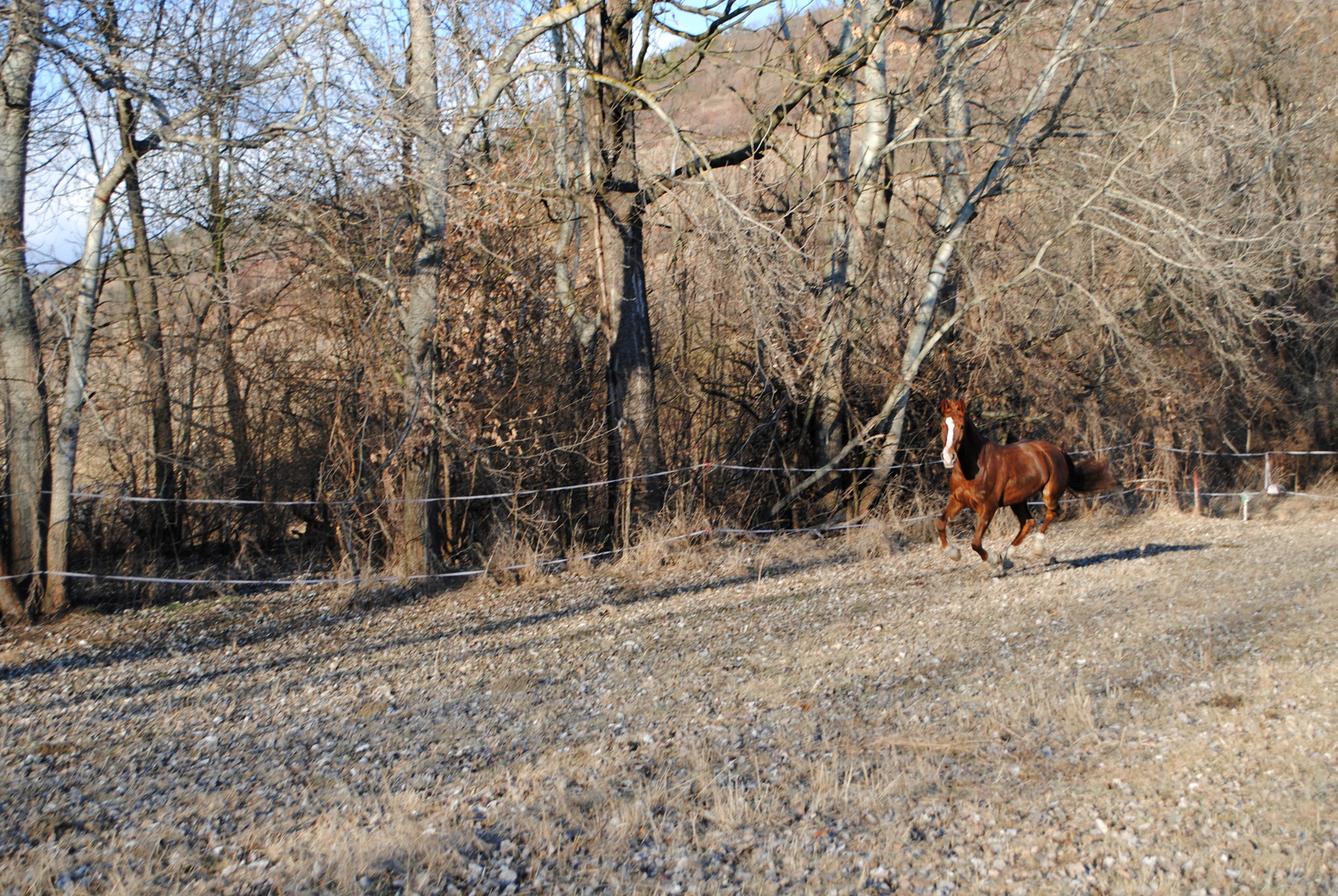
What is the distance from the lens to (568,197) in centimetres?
1316

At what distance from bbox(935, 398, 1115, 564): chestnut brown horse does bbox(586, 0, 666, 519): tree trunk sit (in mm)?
4293

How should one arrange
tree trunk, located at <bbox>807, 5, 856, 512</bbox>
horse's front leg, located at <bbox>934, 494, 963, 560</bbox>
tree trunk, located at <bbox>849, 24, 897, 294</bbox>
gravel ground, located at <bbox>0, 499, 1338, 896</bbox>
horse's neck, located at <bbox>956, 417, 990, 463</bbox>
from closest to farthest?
1. gravel ground, located at <bbox>0, 499, 1338, 896</bbox>
2. horse's neck, located at <bbox>956, 417, 990, 463</bbox>
3. horse's front leg, located at <bbox>934, 494, 963, 560</bbox>
4. tree trunk, located at <bbox>807, 5, 856, 512</bbox>
5. tree trunk, located at <bbox>849, 24, 897, 294</bbox>

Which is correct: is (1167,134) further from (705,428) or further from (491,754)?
(491,754)

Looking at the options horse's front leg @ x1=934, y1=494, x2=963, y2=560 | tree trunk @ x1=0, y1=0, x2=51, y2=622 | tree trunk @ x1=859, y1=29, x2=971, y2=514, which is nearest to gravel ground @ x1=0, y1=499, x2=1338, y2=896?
horse's front leg @ x1=934, y1=494, x2=963, y2=560

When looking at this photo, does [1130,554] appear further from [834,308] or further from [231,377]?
[231,377]

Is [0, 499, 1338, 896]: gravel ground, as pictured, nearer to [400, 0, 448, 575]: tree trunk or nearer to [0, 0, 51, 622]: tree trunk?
[0, 0, 51, 622]: tree trunk

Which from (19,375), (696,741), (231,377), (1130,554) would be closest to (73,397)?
(19,375)

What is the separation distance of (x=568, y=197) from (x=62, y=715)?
26.9 ft

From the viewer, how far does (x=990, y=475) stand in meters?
11.2

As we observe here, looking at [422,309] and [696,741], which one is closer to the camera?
[696,741]

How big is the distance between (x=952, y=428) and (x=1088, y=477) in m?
3.34

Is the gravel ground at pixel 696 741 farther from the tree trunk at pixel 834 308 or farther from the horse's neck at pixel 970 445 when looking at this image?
the tree trunk at pixel 834 308

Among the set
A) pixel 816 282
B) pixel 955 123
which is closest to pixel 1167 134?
pixel 955 123

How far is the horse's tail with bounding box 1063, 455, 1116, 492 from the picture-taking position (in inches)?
502
